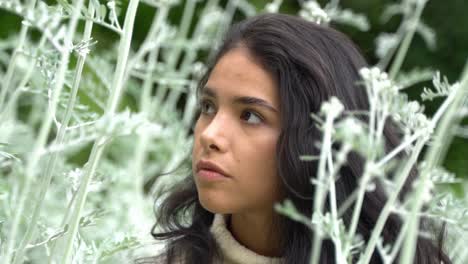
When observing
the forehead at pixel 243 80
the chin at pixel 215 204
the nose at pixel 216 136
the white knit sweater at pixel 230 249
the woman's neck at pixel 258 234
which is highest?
the forehead at pixel 243 80

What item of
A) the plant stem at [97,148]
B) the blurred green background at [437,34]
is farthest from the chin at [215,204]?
the blurred green background at [437,34]

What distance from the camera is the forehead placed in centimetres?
127

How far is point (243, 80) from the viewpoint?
50.5 inches

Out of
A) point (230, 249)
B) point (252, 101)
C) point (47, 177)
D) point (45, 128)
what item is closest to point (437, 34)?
point (230, 249)

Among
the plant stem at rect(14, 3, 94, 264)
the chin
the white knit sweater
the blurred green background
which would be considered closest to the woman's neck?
the white knit sweater

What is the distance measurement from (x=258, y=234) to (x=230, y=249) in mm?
64

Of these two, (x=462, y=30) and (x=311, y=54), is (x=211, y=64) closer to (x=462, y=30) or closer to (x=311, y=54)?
(x=311, y=54)

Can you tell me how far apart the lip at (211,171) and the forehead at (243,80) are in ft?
0.37

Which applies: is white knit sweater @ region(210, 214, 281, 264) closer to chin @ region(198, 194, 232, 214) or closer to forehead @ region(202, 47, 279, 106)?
chin @ region(198, 194, 232, 214)

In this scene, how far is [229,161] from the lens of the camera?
1.23 meters

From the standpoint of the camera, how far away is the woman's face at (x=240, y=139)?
124 cm

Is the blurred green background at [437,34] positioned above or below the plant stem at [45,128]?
below

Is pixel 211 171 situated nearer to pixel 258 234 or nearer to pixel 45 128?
pixel 258 234

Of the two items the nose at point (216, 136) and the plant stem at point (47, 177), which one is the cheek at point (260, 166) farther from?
the plant stem at point (47, 177)
